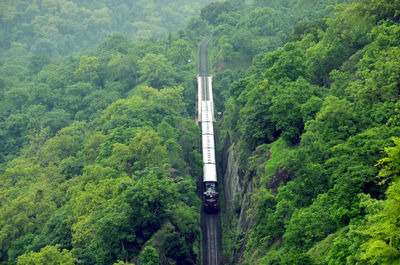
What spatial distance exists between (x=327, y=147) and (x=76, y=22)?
157m

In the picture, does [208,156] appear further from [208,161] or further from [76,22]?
[76,22]

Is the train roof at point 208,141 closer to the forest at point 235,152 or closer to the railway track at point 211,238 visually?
the forest at point 235,152

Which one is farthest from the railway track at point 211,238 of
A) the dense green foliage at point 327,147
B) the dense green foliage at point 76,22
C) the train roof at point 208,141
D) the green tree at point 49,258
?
the dense green foliage at point 76,22

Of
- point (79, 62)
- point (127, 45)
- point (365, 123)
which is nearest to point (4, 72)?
point (79, 62)

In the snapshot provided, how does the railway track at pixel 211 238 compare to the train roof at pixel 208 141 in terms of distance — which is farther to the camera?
the train roof at pixel 208 141

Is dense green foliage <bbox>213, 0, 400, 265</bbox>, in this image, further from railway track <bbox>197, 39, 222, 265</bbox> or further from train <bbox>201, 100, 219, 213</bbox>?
train <bbox>201, 100, 219, 213</bbox>

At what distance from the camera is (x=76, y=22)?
17500 centimetres

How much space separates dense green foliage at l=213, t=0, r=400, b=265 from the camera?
2836cm

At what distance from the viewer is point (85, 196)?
52250 millimetres

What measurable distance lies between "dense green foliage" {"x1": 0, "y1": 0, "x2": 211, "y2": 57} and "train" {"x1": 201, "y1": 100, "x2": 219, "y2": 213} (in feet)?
314

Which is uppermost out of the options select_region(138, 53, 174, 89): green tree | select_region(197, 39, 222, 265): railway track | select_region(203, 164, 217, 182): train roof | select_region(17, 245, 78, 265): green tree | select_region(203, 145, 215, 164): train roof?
select_region(138, 53, 174, 89): green tree

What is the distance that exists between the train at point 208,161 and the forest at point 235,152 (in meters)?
1.85

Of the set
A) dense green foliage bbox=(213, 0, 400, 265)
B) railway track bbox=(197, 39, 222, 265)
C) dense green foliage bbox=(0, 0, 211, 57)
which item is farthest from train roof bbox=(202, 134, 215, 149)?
dense green foliage bbox=(0, 0, 211, 57)

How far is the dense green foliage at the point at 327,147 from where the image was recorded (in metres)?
28.4
